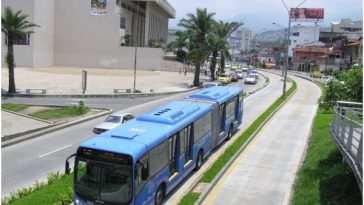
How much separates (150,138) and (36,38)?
223ft

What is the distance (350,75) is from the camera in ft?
77.0

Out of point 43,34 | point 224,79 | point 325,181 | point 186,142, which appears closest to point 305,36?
point 224,79

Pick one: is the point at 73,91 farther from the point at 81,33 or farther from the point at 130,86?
the point at 81,33

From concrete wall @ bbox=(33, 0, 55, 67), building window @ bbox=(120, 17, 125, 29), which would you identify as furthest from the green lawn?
building window @ bbox=(120, 17, 125, 29)

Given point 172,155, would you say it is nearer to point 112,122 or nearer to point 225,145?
point 225,145

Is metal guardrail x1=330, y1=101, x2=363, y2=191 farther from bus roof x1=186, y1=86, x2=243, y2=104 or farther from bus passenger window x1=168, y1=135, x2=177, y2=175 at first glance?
bus roof x1=186, y1=86, x2=243, y2=104

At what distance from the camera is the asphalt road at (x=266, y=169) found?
53.4ft

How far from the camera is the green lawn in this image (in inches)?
543

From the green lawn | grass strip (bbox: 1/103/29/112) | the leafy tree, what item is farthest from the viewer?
grass strip (bbox: 1/103/29/112)

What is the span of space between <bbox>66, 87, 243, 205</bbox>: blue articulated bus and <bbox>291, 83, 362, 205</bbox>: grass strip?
389 centimetres

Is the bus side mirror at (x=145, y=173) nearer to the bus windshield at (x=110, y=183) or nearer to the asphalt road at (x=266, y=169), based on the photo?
the bus windshield at (x=110, y=183)

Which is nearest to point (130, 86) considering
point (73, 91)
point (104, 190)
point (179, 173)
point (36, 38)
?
point (73, 91)

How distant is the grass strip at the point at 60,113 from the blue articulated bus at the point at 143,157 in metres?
14.7

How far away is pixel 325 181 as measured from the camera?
617 inches
